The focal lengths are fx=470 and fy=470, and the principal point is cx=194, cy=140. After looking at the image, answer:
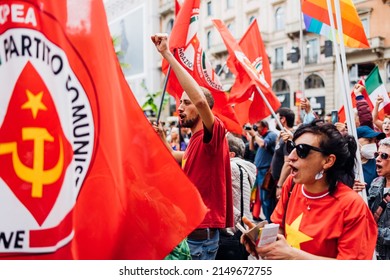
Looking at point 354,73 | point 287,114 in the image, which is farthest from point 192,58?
point 354,73

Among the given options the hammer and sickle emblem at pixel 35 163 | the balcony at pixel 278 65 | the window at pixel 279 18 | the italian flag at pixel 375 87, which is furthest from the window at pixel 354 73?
the hammer and sickle emblem at pixel 35 163

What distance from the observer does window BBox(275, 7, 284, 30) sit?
28.2 meters

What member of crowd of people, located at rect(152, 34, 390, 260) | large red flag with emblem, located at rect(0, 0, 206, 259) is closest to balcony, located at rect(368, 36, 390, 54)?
crowd of people, located at rect(152, 34, 390, 260)

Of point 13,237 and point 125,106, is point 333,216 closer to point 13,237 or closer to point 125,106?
point 125,106

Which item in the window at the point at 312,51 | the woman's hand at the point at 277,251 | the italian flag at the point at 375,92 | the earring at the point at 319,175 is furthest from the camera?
the window at the point at 312,51

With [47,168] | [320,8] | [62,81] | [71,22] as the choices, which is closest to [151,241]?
[47,168]

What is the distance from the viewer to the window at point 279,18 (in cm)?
2822

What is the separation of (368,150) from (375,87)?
83.5 inches

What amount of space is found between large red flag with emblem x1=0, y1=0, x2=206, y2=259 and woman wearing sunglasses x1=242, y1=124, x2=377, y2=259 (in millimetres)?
556

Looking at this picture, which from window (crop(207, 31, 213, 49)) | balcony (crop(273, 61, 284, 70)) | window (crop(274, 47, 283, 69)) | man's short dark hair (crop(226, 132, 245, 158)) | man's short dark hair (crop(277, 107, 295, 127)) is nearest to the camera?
man's short dark hair (crop(226, 132, 245, 158))

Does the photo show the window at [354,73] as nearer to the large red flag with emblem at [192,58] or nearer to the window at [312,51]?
the window at [312,51]

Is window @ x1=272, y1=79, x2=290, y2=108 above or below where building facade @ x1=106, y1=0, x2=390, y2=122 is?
below

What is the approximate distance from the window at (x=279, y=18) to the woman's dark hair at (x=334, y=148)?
2735cm

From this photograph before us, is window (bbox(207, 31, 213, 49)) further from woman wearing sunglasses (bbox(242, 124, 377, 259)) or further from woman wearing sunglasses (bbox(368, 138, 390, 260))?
woman wearing sunglasses (bbox(242, 124, 377, 259))
